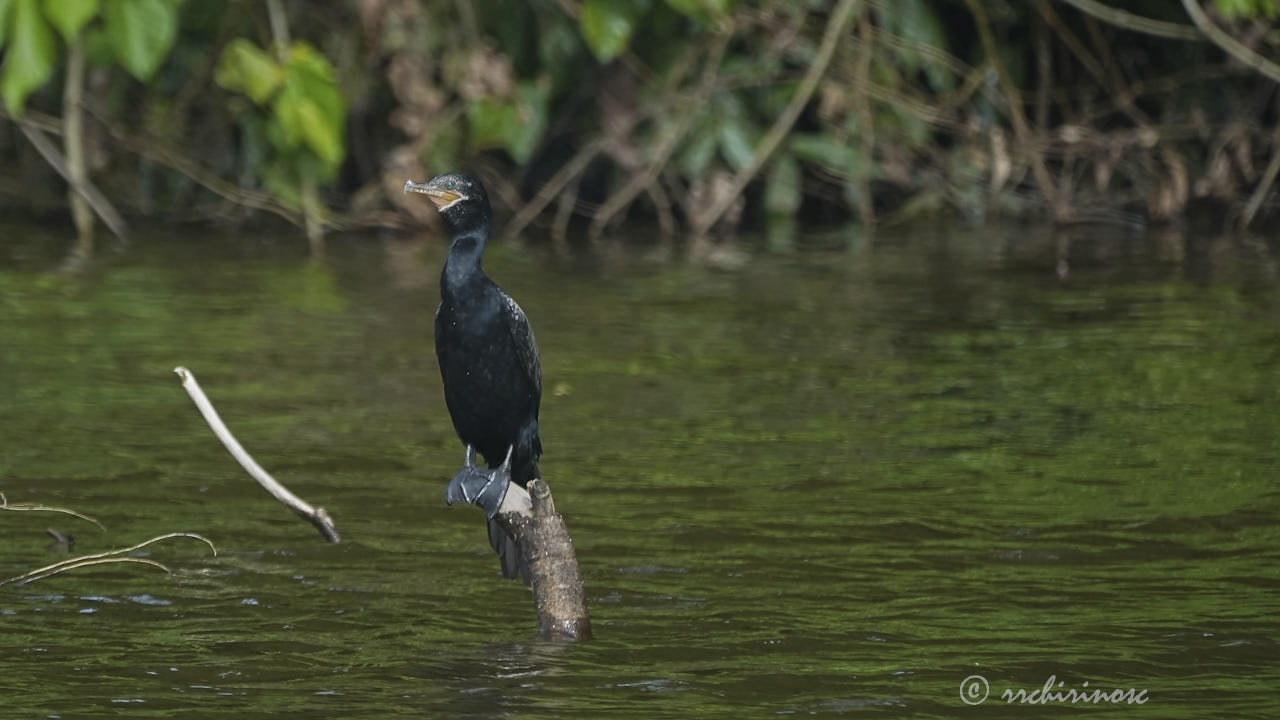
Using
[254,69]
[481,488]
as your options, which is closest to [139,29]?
[254,69]

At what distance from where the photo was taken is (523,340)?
14.7ft

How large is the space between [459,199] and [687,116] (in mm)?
8267

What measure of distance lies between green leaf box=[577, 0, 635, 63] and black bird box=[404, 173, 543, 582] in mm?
7306

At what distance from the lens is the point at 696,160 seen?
1260cm

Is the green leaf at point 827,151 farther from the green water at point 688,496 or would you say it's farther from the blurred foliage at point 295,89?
the blurred foliage at point 295,89

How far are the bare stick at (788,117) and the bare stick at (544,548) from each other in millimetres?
7890

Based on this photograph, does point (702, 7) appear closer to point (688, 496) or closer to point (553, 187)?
point (553, 187)

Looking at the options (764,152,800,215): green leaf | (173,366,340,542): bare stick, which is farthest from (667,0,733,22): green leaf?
(173,366,340,542): bare stick

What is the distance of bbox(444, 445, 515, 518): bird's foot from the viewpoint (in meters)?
4.30

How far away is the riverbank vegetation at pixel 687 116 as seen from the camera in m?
12.3

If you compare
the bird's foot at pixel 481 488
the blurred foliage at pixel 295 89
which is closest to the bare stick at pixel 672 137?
the blurred foliage at pixel 295 89

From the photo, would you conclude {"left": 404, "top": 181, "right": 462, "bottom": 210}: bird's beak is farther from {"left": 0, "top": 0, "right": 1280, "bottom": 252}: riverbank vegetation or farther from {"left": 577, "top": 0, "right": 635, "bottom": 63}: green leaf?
{"left": 577, "top": 0, "right": 635, "bottom": 63}: green leaf

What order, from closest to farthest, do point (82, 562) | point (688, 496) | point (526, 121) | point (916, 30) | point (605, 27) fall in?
point (82, 562) → point (688, 496) → point (605, 27) → point (526, 121) → point (916, 30)

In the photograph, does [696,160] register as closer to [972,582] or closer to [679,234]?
[679,234]
